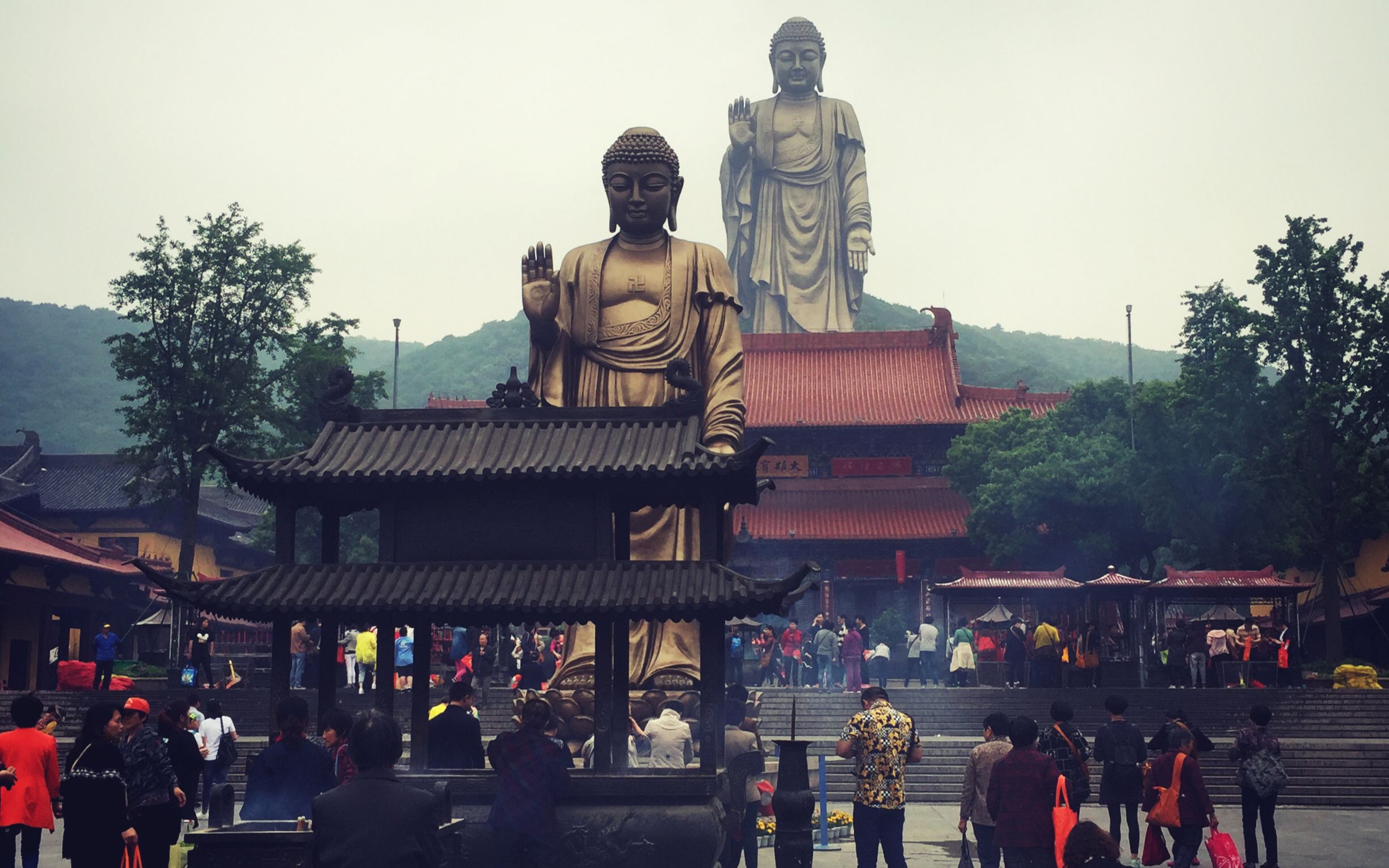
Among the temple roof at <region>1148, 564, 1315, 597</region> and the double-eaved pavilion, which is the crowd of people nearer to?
the double-eaved pavilion

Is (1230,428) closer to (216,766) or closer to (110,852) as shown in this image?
(216,766)

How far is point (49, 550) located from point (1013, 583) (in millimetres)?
19202

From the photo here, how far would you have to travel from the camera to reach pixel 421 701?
10.1m

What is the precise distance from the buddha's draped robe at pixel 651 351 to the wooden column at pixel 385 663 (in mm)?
4218

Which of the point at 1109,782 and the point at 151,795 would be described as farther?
the point at 1109,782

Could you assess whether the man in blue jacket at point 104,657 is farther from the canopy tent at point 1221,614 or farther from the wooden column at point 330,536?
the canopy tent at point 1221,614

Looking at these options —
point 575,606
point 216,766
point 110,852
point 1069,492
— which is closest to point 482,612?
point 575,606

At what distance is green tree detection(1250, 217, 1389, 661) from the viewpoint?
2553cm

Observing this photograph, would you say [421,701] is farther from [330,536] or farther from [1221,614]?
[1221,614]

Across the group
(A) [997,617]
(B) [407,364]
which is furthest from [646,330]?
(B) [407,364]

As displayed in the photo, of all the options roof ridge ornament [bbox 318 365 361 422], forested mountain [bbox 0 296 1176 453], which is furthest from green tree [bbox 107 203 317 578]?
forested mountain [bbox 0 296 1176 453]

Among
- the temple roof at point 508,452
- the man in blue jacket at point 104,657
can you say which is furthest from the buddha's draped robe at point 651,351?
the man in blue jacket at point 104,657

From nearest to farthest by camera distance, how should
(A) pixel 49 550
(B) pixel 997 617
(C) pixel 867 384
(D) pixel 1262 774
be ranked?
(D) pixel 1262 774 < (B) pixel 997 617 < (A) pixel 49 550 < (C) pixel 867 384

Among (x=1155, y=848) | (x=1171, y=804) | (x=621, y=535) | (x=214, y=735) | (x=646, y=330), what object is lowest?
(x=1155, y=848)
